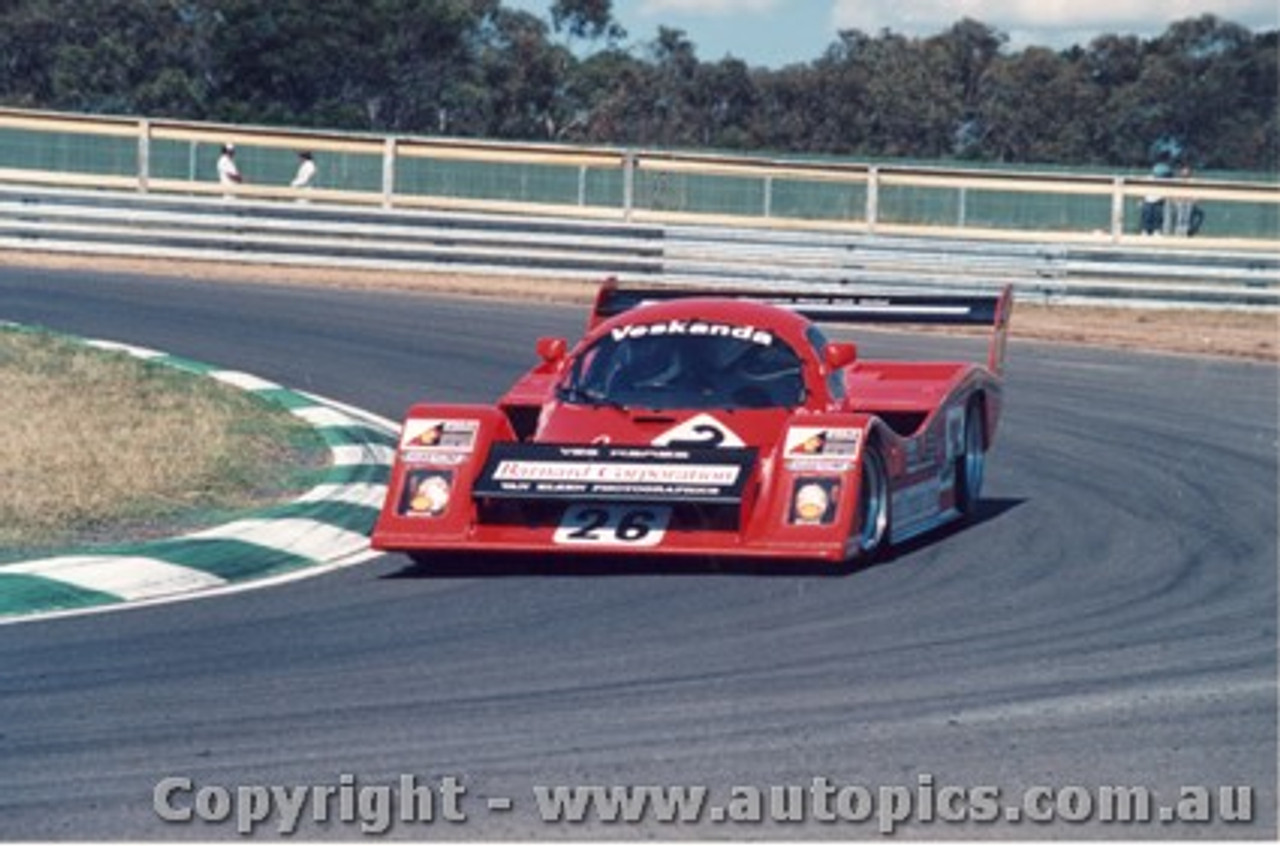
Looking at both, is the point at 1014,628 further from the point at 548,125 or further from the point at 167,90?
the point at 548,125

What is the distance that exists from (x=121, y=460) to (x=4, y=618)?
364 centimetres

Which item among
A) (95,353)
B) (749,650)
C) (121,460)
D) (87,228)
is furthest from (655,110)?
(749,650)

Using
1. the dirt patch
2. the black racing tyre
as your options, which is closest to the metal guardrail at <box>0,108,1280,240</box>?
the dirt patch

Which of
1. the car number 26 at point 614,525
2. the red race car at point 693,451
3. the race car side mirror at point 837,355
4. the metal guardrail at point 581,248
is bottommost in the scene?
the metal guardrail at point 581,248

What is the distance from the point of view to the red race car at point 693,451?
1088cm

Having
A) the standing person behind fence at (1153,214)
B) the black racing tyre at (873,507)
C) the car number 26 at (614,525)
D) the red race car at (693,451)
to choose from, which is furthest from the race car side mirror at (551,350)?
the standing person behind fence at (1153,214)

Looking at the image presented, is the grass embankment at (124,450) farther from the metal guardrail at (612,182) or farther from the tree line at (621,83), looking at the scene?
the tree line at (621,83)

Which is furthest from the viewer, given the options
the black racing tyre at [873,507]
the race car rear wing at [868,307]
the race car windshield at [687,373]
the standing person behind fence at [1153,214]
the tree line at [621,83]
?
the tree line at [621,83]

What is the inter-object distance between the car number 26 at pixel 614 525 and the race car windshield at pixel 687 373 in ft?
2.82

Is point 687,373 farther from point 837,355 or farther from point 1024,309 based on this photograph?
point 1024,309

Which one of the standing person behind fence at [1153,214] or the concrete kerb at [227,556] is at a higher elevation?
the standing person behind fence at [1153,214]

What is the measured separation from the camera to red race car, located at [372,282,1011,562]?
35.7ft

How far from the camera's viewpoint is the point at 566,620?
9688 mm

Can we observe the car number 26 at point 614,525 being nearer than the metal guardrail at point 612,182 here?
Yes
